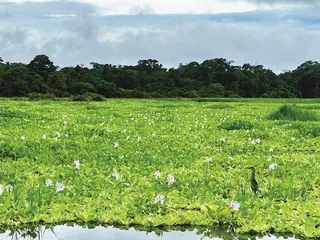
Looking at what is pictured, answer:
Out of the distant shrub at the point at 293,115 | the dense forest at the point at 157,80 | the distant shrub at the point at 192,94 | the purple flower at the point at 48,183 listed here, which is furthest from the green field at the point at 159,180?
the distant shrub at the point at 192,94

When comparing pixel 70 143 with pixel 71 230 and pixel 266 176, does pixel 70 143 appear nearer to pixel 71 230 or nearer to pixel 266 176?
pixel 266 176

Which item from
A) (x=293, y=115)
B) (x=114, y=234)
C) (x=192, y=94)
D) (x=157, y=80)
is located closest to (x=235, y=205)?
(x=114, y=234)

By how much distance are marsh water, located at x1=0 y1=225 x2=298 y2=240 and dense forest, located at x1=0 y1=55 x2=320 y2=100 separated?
4903 centimetres

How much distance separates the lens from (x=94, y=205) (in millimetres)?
5211

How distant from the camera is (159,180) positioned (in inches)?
247

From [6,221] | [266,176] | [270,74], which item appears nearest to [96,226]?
[6,221]

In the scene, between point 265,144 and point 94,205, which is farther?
point 265,144

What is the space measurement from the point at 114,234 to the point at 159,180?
5.95 feet

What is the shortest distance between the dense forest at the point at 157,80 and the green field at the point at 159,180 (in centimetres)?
4405

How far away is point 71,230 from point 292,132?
8.30m

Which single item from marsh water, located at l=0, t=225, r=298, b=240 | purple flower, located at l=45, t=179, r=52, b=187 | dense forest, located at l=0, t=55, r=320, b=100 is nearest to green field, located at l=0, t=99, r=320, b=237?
purple flower, located at l=45, t=179, r=52, b=187

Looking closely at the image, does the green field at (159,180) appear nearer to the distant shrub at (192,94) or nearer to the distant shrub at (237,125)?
the distant shrub at (237,125)

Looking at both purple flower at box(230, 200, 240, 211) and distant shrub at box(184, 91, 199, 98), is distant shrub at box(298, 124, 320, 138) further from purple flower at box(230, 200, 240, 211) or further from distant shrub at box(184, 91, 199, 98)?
distant shrub at box(184, 91, 199, 98)

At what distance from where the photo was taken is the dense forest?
5634cm
